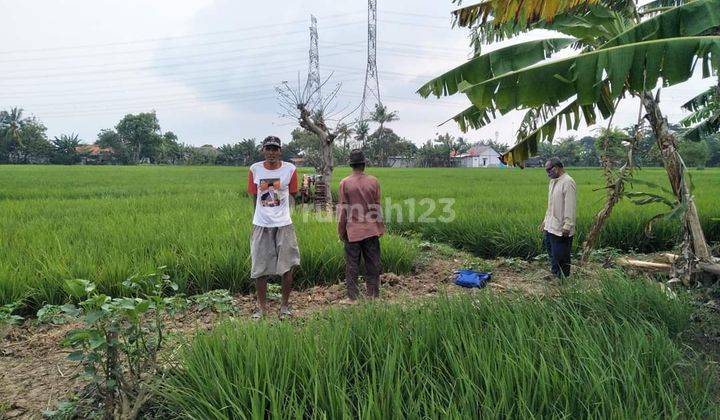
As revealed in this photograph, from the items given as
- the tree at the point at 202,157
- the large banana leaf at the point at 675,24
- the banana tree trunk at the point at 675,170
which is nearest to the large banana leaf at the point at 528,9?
the large banana leaf at the point at 675,24

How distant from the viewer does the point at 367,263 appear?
3.88 meters

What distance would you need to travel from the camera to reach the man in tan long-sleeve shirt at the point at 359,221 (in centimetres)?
374

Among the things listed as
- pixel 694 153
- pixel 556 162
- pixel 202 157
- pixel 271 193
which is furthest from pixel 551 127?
pixel 202 157

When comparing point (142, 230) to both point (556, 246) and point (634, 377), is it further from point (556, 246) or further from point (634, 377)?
point (634, 377)

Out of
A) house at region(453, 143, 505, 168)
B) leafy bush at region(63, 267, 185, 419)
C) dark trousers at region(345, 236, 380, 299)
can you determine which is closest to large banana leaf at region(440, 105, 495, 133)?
dark trousers at region(345, 236, 380, 299)

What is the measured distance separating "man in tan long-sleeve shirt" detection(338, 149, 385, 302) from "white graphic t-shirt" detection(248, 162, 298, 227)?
20.9 inches

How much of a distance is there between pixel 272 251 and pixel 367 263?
876 mm

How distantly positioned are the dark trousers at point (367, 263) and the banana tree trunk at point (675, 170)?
8.85 ft

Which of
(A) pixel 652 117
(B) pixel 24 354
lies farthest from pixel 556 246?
(B) pixel 24 354

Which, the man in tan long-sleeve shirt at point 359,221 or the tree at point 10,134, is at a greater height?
the tree at point 10,134

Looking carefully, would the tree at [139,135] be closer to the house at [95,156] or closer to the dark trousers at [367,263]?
the house at [95,156]

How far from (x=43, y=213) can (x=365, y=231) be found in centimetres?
661

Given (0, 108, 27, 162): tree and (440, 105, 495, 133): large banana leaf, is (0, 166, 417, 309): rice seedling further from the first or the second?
(0, 108, 27, 162): tree

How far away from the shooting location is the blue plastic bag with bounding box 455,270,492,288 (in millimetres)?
4418
